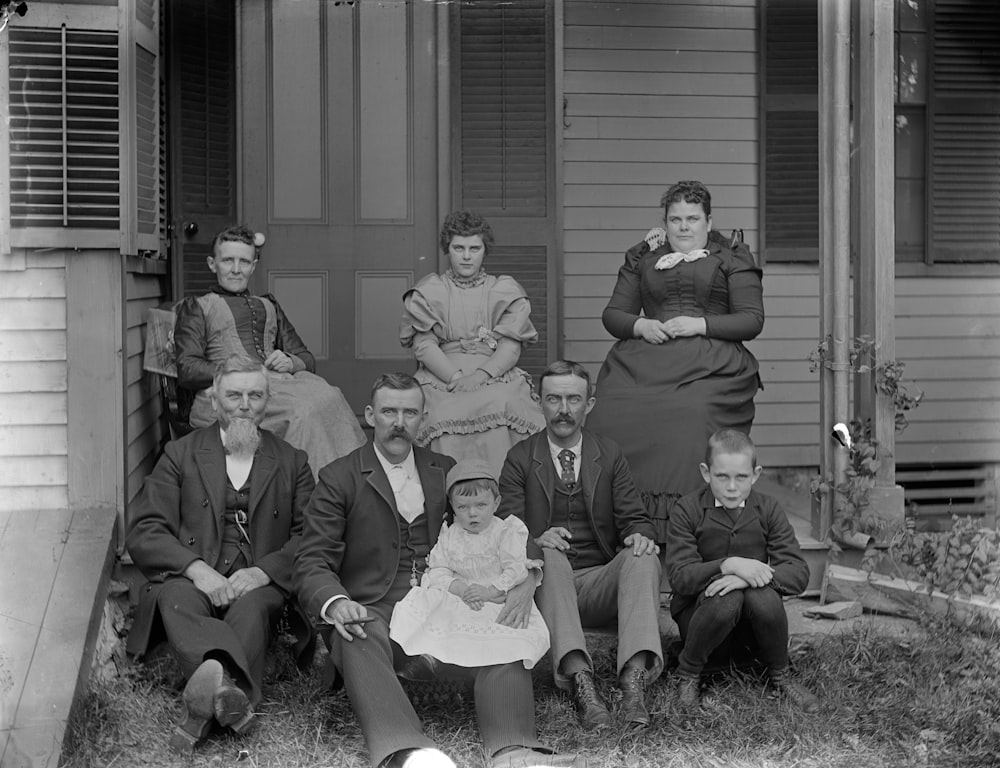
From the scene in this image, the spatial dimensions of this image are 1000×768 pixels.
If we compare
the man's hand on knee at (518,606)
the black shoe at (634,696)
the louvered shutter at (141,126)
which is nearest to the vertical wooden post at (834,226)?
the black shoe at (634,696)

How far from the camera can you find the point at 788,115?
684cm

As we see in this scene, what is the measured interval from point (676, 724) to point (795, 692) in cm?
44

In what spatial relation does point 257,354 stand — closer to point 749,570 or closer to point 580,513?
point 580,513

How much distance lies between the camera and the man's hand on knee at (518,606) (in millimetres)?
3787

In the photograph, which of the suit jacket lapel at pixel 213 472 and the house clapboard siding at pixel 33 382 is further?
the house clapboard siding at pixel 33 382

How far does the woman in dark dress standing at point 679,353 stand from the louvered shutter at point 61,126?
7.02 ft

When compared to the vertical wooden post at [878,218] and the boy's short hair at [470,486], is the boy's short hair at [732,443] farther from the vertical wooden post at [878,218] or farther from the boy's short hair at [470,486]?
the vertical wooden post at [878,218]

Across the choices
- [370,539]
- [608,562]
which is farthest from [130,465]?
[608,562]

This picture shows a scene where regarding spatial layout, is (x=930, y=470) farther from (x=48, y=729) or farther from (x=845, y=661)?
(x=48, y=729)

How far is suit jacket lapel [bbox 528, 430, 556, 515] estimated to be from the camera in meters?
4.32

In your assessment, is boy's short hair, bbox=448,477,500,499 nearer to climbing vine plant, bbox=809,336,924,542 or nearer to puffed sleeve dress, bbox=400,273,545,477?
puffed sleeve dress, bbox=400,273,545,477

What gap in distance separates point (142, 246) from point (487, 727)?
2535 mm

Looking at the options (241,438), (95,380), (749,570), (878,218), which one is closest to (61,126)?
(95,380)

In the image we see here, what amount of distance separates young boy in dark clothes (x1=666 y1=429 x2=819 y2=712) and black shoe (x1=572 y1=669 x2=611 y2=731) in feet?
1.09
